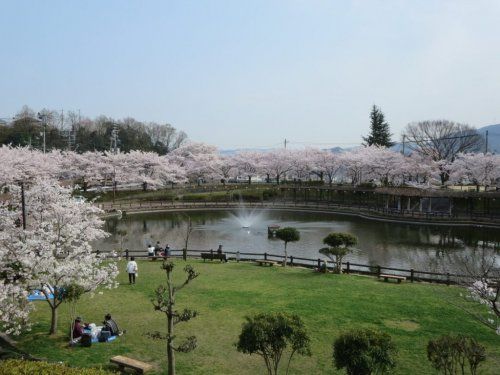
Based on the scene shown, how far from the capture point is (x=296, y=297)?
1861cm

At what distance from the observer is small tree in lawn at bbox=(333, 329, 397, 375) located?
891cm

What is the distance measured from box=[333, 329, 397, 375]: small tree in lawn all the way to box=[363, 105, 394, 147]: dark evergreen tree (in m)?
75.7

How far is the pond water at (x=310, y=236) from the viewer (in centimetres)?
3278

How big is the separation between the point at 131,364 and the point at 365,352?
21.5 ft

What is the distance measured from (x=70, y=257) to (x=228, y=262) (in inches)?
526

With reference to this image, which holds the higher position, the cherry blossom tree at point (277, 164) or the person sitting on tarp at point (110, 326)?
the cherry blossom tree at point (277, 164)

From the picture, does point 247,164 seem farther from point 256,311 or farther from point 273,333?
point 273,333

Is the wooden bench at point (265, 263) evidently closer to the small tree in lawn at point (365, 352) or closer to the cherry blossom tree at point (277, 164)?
the small tree in lawn at point (365, 352)

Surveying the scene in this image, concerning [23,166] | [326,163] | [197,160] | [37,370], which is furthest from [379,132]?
[37,370]

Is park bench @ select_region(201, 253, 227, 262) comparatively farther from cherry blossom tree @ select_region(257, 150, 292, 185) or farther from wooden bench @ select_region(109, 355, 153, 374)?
cherry blossom tree @ select_region(257, 150, 292, 185)

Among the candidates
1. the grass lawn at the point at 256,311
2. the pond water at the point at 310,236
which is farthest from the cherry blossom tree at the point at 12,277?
the pond water at the point at 310,236

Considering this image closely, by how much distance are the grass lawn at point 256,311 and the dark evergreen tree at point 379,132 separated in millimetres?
63154

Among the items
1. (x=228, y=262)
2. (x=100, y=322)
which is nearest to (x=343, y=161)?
(x=228, y=262)

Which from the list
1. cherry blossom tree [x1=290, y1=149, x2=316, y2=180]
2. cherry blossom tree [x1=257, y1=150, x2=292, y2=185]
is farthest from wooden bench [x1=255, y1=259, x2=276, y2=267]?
cherry blossom tree [x1=257, y1=150, x2=292, y2=185]
